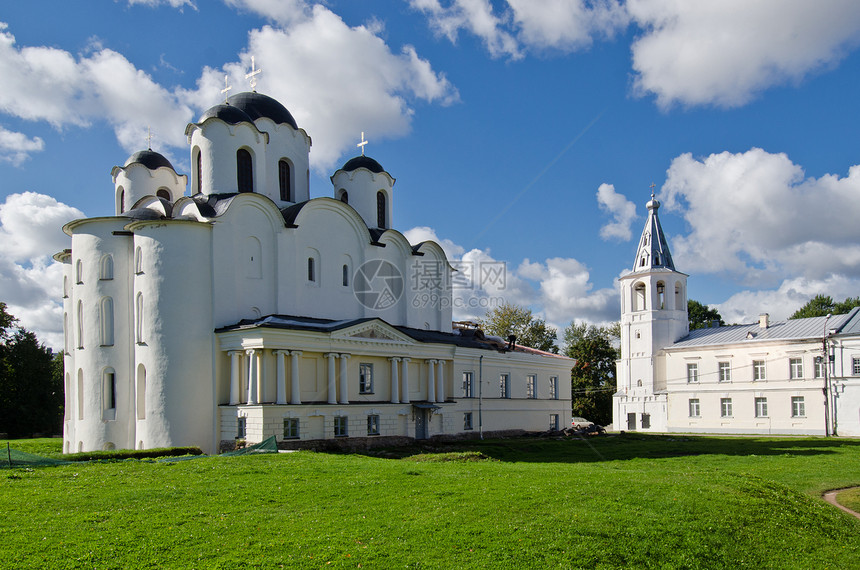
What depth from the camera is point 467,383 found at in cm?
3559

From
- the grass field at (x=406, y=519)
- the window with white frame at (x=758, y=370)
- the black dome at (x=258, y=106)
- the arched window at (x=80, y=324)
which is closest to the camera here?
the grass field at (x=406, y=519)

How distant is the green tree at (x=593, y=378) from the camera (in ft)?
196

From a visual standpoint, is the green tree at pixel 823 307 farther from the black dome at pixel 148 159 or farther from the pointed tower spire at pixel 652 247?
the black dome at pixel 148 159

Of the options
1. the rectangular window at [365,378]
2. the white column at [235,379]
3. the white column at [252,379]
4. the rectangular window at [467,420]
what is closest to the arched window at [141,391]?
the white column at [235,379]

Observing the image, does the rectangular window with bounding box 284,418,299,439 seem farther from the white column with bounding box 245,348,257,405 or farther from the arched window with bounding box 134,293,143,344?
the arched window with bounding box 134,293,143,344

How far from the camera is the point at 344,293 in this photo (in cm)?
3331

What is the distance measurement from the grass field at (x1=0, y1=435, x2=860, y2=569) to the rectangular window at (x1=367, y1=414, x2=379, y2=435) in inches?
443

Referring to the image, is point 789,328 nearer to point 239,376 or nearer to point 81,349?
point 239,376

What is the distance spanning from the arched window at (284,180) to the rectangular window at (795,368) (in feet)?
103

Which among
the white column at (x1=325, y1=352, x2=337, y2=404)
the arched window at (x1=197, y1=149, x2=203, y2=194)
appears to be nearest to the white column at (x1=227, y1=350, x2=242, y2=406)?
the white column at (x1=325, y1=352, x2=337, y2=404)

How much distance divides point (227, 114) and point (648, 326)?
3281cm

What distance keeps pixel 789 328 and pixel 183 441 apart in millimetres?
37458

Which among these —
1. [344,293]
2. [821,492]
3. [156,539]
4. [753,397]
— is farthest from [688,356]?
[156,539]

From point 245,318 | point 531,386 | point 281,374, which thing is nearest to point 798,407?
point 531,386
